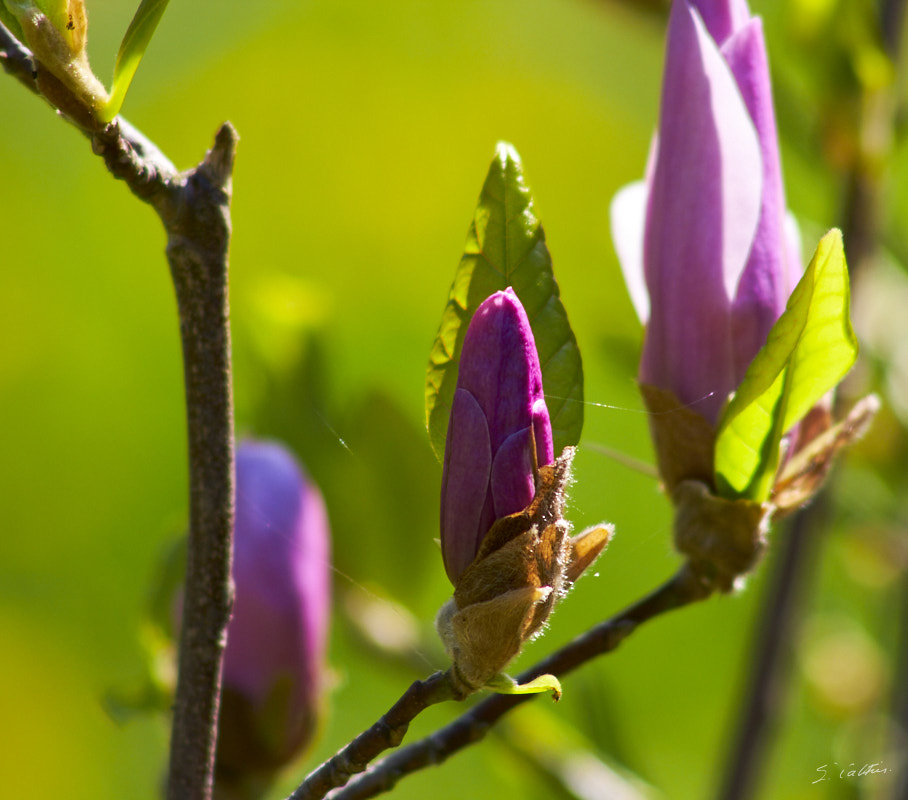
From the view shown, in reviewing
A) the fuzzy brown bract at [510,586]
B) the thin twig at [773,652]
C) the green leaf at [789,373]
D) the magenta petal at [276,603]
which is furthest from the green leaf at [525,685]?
the thin twig at [773,652]

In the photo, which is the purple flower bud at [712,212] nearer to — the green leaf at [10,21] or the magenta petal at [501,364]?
the magenta petal at [501,364]

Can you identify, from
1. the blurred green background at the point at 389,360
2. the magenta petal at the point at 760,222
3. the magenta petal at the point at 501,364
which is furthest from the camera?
the blurred green background at the point at 389,360

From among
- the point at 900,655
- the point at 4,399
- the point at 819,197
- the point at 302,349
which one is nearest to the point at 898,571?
the point at 900,655

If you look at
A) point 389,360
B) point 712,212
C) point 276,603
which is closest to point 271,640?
point 276,603

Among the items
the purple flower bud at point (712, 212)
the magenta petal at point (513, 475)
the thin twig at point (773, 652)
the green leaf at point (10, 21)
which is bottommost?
the thin twig at point (773, 652)

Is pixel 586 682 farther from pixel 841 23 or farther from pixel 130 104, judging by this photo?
pixel 130 104

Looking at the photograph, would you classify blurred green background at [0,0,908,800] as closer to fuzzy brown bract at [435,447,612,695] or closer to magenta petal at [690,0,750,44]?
fuzzy brown bract at [435,447,612,695]
